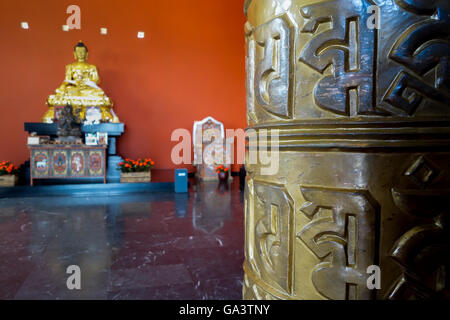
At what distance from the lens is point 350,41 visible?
385mm

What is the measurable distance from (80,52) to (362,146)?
630 centimetres

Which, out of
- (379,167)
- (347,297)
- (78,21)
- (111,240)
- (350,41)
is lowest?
(111,240)

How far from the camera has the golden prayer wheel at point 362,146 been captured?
362 millimetres

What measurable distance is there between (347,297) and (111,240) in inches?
88.7

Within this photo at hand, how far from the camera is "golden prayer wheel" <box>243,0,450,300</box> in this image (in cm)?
36

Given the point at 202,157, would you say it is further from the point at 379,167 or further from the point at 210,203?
the point at 379,167

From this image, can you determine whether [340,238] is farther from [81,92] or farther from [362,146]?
[81,92]

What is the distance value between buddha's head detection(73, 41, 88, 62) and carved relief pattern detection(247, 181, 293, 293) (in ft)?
20.2

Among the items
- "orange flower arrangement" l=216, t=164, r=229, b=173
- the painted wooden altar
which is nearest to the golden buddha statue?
the painted wooden altar

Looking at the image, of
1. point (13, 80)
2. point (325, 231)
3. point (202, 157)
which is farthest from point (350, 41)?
point (13, 80)

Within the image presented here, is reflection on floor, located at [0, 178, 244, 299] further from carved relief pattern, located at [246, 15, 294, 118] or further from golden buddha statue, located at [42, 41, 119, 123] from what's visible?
golden buddha statue, located at [42, 41, 119, 123]

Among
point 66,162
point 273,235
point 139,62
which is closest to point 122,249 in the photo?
point 273,235

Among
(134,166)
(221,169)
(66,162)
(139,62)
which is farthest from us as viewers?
(139,62)

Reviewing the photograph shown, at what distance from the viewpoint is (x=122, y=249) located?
217 cm
